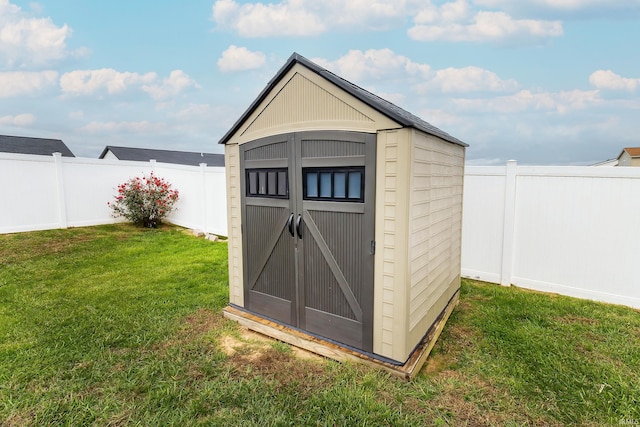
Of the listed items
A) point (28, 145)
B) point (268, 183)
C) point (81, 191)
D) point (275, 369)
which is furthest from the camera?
point (28, 145)

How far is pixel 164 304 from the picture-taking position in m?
3.89

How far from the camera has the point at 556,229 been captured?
4.12 metres

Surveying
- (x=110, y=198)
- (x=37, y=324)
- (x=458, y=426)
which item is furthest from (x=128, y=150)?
(x=458, y=426)

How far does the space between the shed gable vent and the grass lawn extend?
2114 mm

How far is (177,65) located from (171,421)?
29.7ft

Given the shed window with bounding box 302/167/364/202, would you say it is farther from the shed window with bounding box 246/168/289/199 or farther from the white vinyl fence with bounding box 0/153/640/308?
the white vinyl fence with bounding box 0/153/640/308

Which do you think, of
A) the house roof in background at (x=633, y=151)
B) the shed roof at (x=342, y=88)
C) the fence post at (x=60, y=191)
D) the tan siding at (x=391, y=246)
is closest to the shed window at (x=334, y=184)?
the tan siding at (x=391, y=246)

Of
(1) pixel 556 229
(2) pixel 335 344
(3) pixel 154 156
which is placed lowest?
(2) pixel 335 344

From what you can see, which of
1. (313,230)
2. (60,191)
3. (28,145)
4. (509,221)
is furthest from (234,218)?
(28,145)

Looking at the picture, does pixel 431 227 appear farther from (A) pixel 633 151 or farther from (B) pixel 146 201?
(A) pixel 633 151

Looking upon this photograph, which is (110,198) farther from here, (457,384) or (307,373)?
(457,384)

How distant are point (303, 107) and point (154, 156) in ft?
70.5

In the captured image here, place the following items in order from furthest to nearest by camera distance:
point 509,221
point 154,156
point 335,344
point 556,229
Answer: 1. point 154,156
2. point 509,221
3. point 556,229
4. point 335,344

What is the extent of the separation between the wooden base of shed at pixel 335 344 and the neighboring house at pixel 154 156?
62.4 feet
